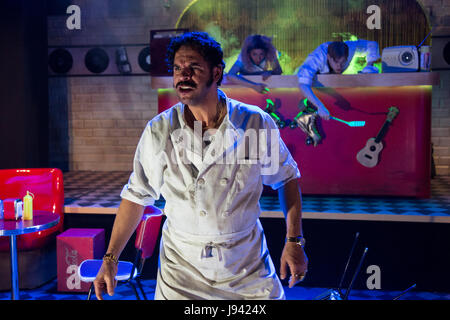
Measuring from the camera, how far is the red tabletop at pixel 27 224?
10.3 ft

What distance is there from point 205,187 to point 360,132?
13.1 ft

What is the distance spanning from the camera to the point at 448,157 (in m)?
7.66

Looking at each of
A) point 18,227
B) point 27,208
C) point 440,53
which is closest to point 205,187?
point 18,227

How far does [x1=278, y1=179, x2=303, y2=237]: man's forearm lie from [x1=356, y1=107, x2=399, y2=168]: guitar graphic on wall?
3.68m

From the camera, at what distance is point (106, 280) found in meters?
1.65

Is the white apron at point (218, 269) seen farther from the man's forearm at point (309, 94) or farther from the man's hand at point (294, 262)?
the man's forearm at point (309, 94)

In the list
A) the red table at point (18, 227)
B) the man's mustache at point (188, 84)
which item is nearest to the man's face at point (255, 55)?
the red table at point (18, 227)

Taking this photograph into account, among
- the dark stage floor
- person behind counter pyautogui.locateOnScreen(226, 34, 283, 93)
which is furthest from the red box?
person behind counter pyautogui.locateOnScreen(226, 34, 283, 93)

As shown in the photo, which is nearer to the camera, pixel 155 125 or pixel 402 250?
pixel 155 125

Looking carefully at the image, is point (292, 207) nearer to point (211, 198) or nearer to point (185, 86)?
point (211, 198)

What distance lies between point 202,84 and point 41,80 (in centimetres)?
529

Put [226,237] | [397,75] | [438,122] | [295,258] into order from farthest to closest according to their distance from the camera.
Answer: [438,122] → [397,75] → [295,258] → [226,237]

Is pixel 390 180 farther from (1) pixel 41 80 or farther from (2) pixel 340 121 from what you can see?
(1) pixel 41 80

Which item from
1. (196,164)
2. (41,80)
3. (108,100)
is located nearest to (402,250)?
(196,164)
